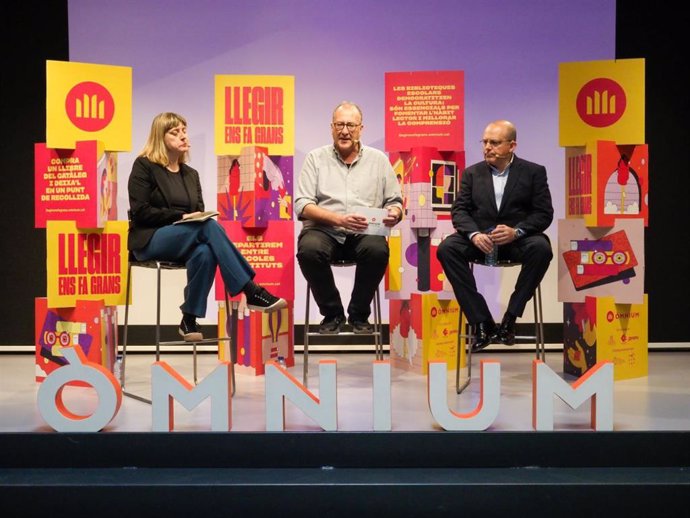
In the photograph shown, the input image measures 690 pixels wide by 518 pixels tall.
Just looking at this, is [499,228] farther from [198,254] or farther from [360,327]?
[198,254]

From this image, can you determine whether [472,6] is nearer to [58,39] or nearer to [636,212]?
[636,212]

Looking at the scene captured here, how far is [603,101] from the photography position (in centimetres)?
452


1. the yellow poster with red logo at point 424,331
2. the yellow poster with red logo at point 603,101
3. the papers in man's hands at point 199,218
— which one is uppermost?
the yellow poster with red logo at point 603,101

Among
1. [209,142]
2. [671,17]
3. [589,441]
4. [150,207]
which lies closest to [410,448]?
[589,441]

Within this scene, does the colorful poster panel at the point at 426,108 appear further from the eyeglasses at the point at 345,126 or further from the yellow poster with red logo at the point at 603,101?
the yellow poster with red logo at the point at 603,101

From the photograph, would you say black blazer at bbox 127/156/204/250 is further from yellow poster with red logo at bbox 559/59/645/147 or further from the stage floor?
yellow poster with red logo at bbox 559/59/645/147

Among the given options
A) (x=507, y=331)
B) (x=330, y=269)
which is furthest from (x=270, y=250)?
(x=507, y=331)

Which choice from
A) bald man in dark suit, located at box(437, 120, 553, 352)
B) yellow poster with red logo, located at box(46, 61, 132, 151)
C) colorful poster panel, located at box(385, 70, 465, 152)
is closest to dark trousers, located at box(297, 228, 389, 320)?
bald man in dark suit, located at box(437, 120, 553, 352)

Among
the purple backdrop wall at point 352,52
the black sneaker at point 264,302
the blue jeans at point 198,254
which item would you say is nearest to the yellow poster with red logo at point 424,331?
the black sneaker at point 264,302

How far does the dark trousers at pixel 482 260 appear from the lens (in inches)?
157

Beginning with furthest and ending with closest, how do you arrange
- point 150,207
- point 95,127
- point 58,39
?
point 58,39
point 95,127
point 150,207

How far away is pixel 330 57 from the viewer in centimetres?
574

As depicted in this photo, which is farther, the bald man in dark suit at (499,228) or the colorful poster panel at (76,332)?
the colorful poster panel at (76,332)
